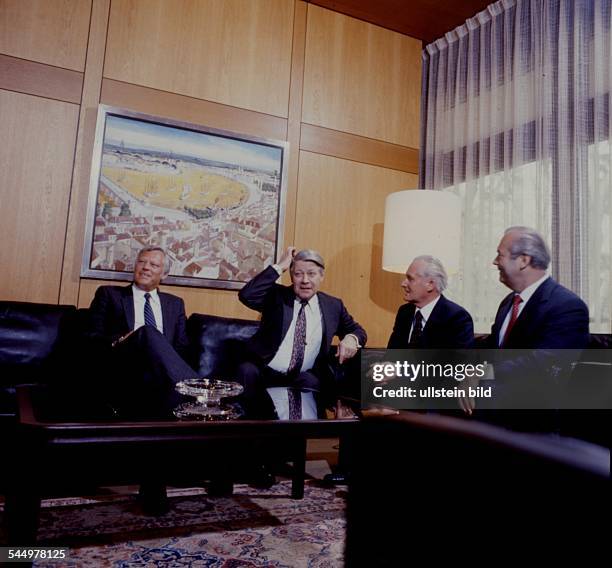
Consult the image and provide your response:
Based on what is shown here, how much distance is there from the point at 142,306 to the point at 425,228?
5.80 ft

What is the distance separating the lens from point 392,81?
4.28 metres

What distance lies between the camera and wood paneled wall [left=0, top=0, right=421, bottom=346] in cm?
313

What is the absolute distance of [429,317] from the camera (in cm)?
263

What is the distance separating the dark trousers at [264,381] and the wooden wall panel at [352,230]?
1106 mm

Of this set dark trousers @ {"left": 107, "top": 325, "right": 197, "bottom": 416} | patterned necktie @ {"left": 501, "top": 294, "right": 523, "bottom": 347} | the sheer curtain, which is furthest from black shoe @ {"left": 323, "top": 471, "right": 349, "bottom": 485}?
the sheer curtain

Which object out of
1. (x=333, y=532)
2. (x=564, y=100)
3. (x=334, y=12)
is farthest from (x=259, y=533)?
(x=334, y=12)

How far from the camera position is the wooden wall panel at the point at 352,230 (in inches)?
154

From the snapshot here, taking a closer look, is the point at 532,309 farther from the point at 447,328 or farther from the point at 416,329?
the point at 416,329

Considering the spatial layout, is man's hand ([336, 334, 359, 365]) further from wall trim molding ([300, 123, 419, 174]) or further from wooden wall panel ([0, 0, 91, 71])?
wooden wall panel ([0, 0, 91, 71])

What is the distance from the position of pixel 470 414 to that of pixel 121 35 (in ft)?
10.0

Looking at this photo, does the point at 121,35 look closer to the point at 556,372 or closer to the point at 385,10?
the point at 385,10

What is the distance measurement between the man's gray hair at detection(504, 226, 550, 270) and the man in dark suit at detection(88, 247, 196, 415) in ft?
4.73

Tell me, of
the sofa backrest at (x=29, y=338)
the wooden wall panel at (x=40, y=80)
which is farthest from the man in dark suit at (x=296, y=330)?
the wooden wall panel at (x=40, y=80)

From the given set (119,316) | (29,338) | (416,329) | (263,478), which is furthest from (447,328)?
(29,338)
